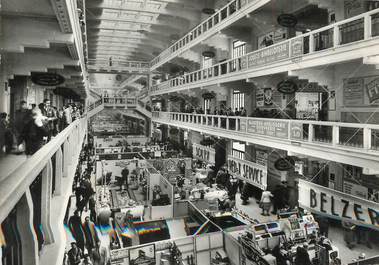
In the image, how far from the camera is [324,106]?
44.5 ft

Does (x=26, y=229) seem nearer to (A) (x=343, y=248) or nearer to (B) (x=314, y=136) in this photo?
(B) (x=314, y=136)

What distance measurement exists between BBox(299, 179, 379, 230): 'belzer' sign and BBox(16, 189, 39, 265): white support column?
7723mm

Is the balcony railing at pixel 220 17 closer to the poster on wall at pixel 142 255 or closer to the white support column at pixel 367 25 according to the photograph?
the white support column at pixel 367 25

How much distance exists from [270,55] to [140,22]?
18.7m

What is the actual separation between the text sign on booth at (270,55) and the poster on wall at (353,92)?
8.86ft

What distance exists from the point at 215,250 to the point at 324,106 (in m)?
8.09

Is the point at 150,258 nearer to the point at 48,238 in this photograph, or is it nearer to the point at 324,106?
the point at 48,238

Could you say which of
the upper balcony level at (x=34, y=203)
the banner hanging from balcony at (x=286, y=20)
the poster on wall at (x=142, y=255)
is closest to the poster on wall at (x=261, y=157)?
the banner hanging from balcony at (x=286, y=20)

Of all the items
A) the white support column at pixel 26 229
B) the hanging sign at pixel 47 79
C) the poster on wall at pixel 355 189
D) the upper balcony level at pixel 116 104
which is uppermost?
the upper balcony level at pixel 116 104

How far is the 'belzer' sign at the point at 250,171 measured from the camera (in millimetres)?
13080

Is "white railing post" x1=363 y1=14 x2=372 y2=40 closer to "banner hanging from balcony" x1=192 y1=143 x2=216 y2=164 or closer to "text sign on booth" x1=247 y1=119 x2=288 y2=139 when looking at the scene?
"text sign on booth" x1=247 y1=119 x2=288 y2=139

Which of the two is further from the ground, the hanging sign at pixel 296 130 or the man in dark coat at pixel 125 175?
the hanging sign at pixel 296 130

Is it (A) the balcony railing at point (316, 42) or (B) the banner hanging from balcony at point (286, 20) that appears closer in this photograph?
(A) the balcony railing at point (316, 42)

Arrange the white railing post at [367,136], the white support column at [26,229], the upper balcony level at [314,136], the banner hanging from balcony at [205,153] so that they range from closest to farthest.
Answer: the white support column at [26,229] → the white railing post at [367,136] → the upper balcony level at [314,136] → the banner hanging from balcony at [205,153]
